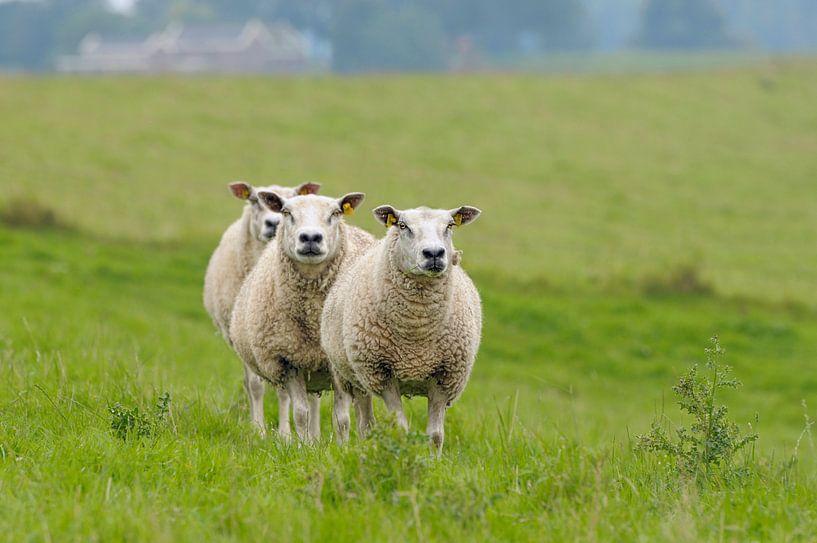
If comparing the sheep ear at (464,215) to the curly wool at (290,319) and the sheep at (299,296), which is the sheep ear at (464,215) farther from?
the curly wool at (290,319)

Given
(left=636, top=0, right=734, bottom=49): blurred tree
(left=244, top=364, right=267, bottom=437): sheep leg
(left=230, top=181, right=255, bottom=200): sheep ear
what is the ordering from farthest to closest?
(left=636, top=0, right=734, bottom=49): blurred tree, (left=230, top=181, right=255, bottom=200): sheep ear, (left=244, top=364, right=267, bottom=437): sheep leg

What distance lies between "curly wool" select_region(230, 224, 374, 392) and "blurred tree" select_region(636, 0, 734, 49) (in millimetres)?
91963

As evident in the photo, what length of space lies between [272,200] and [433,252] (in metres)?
1.80

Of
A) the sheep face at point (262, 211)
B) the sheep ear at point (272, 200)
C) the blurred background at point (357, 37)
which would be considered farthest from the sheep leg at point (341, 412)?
the blurred background at point (357, 37)

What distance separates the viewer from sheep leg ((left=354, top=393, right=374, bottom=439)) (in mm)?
6777

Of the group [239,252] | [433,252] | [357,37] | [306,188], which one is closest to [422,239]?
[433,252]

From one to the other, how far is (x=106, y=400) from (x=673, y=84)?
37196 millimetres

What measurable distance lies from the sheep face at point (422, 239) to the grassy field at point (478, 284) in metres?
0.98

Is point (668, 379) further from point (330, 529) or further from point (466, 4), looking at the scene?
point (466, 4)

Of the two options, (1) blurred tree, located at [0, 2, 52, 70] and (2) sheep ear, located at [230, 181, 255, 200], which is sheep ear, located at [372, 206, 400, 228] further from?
(1) blurred tree, located at [0, 2, 52, 70]

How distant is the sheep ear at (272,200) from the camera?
7380mm

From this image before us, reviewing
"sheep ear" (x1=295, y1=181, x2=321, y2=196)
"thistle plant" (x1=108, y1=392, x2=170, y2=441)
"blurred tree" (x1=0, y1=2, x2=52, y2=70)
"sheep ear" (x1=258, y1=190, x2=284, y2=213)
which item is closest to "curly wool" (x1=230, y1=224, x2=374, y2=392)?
"sheep ear" (x1=258, y1=190, x2=284, y2=213)

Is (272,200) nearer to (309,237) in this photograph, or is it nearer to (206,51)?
(309,237)

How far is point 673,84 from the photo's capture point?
4103cm
